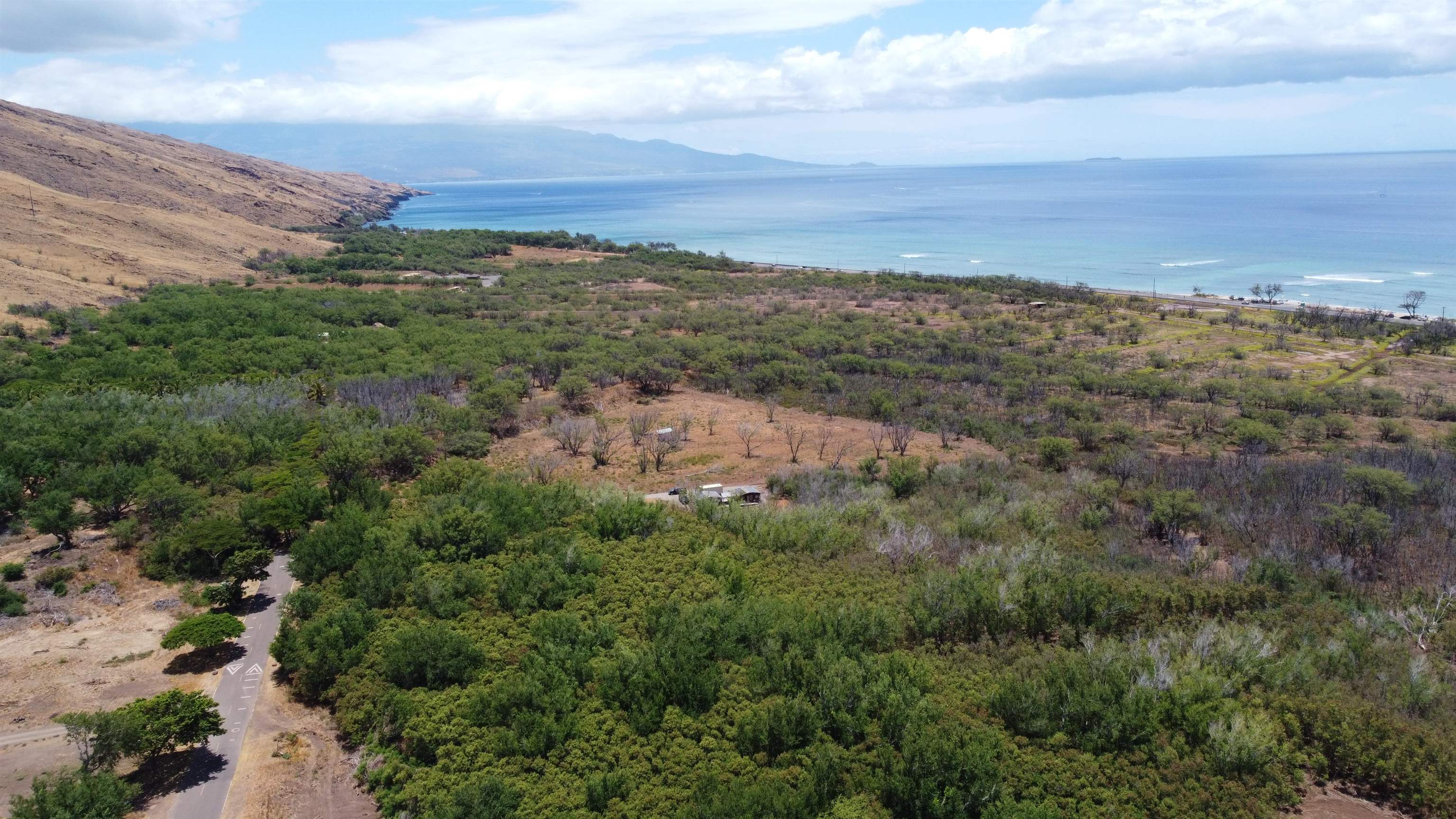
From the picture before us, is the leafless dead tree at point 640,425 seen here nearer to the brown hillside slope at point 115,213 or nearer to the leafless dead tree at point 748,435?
the leafless dead tree at point 748,435

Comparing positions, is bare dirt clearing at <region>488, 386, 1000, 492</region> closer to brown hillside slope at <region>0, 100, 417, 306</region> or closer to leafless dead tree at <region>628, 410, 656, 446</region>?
leafless dead tree at <region>628, 410, 656, 446</region>

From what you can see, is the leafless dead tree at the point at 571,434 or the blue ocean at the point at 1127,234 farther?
the blue ocean at the point at 1127,234

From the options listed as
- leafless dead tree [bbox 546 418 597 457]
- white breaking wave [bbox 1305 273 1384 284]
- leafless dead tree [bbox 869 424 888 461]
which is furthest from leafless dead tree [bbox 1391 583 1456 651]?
white breaking wave [bbox 1305 273 1384 284]

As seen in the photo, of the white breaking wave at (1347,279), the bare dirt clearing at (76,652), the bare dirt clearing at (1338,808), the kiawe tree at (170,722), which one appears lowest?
the bare dirt clearing at (76,652)

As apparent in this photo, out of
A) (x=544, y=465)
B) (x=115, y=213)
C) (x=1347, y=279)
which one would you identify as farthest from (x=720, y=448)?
(x=1347, y=279)

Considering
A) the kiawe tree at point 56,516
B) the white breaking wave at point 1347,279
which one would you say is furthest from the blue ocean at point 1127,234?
the kiawe tree at point 56,516

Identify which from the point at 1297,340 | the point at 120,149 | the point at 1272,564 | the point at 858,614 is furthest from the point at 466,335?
the point at 120,149
